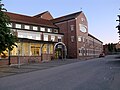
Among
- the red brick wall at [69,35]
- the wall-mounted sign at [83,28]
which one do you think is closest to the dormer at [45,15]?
the red brick wall at [69,35]

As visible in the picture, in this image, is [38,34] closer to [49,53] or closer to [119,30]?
[49,53]

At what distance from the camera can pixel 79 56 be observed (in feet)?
191

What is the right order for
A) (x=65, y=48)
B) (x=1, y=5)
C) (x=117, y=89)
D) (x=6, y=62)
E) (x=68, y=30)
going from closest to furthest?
1. (x=117, y=89)
2. (x=1, y=5)
3. (x=6, y=62)
4. (x=65, y=48)
5. (x=68, y=30)

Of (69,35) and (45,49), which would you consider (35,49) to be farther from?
(69,35)

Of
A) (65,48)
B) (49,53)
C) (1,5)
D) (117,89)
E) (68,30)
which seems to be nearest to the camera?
(117,89)

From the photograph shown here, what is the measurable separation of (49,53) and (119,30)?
49.7 feet

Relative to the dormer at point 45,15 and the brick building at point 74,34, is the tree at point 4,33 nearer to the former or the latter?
the brick building at point 74,34

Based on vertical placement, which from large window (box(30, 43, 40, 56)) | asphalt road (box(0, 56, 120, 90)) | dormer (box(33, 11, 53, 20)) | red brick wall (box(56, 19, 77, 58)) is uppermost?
dormer (box(33, 11, 53, 20))

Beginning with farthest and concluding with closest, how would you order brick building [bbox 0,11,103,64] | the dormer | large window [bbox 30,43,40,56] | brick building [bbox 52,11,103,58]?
the dormer, brick building [bbox 52,11,103,58], brick building [bbox 0,11,103,64], large window [bbox 30,43,40,56]

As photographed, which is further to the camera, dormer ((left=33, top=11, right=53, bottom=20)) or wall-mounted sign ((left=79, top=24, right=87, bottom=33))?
dormer ((left=33, top=11, right=53, bottom=20))

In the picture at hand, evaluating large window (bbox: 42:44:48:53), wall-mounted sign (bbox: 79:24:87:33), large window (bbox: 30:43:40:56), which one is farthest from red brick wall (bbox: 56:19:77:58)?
large window (bbox: 30:43:40:56)

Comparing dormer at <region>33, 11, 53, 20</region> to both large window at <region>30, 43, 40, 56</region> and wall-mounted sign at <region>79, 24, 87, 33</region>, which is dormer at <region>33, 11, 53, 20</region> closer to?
wall-mounted sign at <region>79, 24, 87, 33</region>

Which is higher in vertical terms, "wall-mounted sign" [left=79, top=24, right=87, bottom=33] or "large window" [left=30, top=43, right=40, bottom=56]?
"wall-mounted sign" [left=79, top=24, right=87, bottom=33]

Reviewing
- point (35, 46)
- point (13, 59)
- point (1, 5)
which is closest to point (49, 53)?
point (35, 46)
